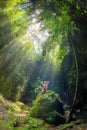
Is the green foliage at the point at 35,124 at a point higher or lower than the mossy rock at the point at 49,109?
higher

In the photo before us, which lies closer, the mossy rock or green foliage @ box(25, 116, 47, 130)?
green foliage @ box(25, 116, 47, 130)

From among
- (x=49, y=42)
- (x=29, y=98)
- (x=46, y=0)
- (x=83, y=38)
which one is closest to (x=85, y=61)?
(x=83, y=38)

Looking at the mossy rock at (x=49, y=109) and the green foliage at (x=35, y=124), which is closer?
the green foliage at (x=35, y=124)

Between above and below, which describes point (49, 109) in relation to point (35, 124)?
below

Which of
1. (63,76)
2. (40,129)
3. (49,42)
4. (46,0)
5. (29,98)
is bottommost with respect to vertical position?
(29,98)

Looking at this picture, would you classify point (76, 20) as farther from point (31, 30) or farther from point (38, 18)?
point (31, 30)

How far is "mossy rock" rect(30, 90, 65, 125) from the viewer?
1177 centimetres

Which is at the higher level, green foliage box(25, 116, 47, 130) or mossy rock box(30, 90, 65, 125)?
green foliage box(25, 116, 47, 130)

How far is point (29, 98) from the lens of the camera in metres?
25.8

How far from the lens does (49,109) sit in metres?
12.4

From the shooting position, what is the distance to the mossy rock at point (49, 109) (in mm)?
11773

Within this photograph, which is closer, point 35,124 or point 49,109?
point 35,124

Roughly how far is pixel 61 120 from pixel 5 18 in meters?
10.1

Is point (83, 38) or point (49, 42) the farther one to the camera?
point (49, 42)
